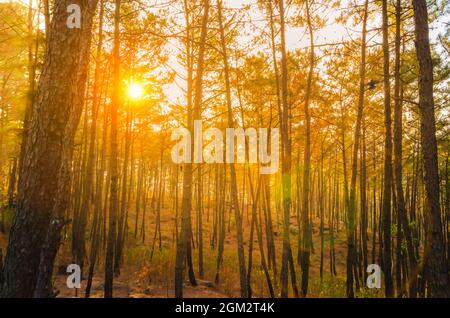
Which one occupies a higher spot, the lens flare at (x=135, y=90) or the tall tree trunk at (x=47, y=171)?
the lens flare at (x=135, y=90)

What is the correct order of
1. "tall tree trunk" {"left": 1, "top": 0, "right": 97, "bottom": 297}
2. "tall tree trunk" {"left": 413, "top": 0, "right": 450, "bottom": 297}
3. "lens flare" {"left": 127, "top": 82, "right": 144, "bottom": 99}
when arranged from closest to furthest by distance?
"tall tree trunk" {"left": 1, "top": 0, "right": 97, "bottom": 297}
"tall tree trunk" {"left": 413, "top": 0, "right": 450, "bottom": 297}
"lens flare" {"left": 127, "top": 82, "right": 144, "bottom": 99}

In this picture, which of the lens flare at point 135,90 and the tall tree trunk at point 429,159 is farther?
the lens flare at point 135,90

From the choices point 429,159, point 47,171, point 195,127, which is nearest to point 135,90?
point 195,127

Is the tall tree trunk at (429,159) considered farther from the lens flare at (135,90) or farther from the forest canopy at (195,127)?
the lens flare at (135,90)

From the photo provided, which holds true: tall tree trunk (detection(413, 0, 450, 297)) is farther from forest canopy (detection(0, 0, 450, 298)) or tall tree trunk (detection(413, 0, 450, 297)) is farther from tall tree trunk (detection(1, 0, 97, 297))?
tall tree trunk (detection(1, 0, 97, 297))

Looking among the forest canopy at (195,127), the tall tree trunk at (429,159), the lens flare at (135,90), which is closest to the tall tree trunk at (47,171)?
the forest canopy at (195,127)

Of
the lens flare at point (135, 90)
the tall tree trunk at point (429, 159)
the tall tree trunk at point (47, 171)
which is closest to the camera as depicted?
the tall tree trunk at point (47, 171)

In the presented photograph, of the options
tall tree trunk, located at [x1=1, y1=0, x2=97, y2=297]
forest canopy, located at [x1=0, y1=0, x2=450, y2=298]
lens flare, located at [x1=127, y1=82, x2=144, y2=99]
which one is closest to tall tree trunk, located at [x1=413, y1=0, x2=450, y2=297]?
forest canopy, located at [x1=0, y1=0, x2=450, y2=298]

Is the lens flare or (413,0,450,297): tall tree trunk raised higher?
the lens flare

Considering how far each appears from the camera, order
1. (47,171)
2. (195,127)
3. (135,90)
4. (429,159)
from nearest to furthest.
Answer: (47,171), (429,159), (195,127), (135,90)

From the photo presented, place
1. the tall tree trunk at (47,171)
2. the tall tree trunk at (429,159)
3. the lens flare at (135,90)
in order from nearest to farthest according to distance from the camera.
Answer: the tall tree trunk at (47,171)
the tall tree trunk at (429,159)
the lens flare at (135,90)

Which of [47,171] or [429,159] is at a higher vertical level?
[429,159]

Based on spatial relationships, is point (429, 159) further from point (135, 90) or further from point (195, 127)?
point (135, 90)
